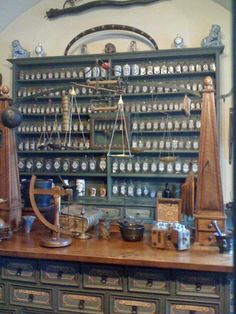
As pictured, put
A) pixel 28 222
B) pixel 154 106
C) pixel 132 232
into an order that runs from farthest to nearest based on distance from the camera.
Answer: pixel 154 106, pixel 28 222, pixel 132 232

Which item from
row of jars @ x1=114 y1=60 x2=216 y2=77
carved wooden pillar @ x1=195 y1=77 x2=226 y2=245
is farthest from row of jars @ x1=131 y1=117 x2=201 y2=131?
carved wooden pillar @ x1=195 y1=77 x2=226 y2=245

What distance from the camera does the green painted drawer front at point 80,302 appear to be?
6.22 feet

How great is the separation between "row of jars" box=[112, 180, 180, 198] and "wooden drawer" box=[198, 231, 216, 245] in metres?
1.89

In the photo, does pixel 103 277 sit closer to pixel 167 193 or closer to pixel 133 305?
pixel 133 305

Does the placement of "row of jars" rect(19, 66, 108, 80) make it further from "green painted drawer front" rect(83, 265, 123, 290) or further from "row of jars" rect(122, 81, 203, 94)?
"green painted drawer front" rect(83, 265, 123, 290)

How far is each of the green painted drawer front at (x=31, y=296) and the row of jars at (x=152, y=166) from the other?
2.19 metres

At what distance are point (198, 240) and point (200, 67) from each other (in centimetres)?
234

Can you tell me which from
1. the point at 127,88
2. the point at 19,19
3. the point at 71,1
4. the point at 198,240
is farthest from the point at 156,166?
the point at 19,19

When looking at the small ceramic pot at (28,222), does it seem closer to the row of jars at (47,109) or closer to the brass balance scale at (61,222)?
the brass balance scale at (61,222)

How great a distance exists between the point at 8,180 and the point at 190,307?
4.44 feet

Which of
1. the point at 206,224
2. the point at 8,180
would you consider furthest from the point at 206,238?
the point at 8,180

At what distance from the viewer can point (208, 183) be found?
2084 millimetres

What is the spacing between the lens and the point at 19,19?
468 centimetres

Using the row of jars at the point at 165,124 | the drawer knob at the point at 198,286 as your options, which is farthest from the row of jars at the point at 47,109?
the drawer knob at the point at 198,286
